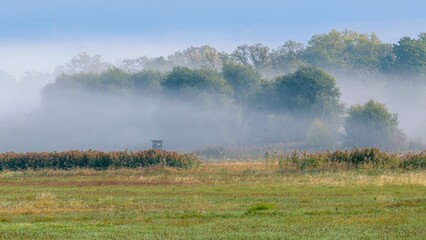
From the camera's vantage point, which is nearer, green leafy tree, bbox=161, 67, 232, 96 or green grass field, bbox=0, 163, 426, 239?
green grass field, bbox=0, 163, 426, 239

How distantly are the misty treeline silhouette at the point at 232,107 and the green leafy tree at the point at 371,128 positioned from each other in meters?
0.12

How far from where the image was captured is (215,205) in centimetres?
4416

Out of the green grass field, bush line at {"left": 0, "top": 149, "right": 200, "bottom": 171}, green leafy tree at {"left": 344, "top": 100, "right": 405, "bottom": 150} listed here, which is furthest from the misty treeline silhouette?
the green grass field

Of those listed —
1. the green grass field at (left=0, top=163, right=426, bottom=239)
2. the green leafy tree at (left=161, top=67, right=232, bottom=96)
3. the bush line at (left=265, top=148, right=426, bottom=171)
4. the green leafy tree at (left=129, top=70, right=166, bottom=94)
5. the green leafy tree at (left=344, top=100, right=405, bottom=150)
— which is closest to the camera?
the green grass field at (left=0, top=163, right=426, bottom=239)

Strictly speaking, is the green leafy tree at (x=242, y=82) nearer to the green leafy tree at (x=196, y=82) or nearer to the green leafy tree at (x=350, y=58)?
the green leafy tree at (x=196, y=82)

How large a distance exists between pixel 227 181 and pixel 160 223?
25.1 m

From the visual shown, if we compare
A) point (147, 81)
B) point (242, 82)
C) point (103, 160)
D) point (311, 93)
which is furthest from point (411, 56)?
point (103, 160)

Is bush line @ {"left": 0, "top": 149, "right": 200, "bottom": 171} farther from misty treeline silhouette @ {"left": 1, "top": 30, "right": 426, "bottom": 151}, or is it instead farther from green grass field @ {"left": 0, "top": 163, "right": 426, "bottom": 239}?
misty treeline silhouette @ {"left": 1, "top": 30, "right": 426, "bottom": 151}

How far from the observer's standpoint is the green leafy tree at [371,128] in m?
123

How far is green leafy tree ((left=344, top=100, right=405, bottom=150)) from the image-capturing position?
405ft

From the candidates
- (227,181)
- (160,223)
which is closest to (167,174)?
(227,181)

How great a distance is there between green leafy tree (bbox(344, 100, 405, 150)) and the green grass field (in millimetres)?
53976

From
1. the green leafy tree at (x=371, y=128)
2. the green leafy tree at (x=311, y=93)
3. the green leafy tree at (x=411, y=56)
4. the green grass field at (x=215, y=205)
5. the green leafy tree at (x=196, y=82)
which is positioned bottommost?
the green grass field at (x=215, y=205)

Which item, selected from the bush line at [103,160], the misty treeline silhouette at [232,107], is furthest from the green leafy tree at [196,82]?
the bush line at [103,160]
